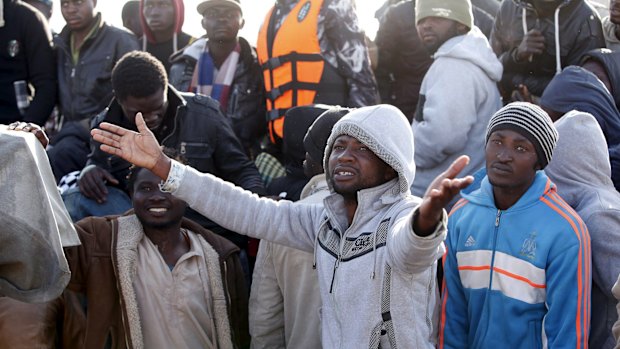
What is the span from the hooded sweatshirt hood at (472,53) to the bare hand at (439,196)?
2387 mm

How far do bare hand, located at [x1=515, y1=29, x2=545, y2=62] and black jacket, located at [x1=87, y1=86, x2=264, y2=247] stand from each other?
6.57 feet

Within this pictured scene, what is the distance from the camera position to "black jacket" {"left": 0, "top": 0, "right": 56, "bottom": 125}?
7059 mm

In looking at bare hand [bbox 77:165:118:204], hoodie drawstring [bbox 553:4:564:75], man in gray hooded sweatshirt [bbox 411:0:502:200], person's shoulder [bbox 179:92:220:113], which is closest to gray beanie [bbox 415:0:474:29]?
man in gray hooded sweatshirt [bbox 411:0:502:200]

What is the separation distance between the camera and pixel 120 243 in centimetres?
491

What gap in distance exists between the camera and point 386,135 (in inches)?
158

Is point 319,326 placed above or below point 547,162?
below

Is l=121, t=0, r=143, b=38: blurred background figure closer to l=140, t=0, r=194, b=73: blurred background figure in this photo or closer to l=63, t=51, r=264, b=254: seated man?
l=140, t=0, r=194, b=73: blurred background figure

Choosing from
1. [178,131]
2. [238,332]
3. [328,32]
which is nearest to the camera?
[238,332]

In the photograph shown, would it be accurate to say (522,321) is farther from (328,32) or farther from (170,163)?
(328,32)

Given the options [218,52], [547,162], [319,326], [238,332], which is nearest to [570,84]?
[547,162]

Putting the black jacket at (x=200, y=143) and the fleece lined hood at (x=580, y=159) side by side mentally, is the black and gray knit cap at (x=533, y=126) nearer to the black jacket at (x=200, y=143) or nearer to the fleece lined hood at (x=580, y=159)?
the fleece lined hood at (x=580, y=159)

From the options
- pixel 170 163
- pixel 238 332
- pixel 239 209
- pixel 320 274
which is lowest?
pixel 238 332

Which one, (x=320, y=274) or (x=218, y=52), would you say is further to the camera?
(x=218, y=52)

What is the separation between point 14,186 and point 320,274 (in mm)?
1430
